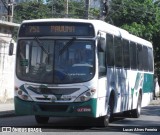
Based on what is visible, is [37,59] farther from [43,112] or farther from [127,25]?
[127,25]

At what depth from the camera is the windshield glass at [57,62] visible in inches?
579

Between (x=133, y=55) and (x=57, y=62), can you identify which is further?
(x=133, y=55)

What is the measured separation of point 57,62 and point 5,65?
13481 millimetres

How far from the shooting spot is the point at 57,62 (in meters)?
14.8

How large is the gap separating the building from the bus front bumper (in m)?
12.7

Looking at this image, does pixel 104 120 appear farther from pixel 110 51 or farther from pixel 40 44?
pixel 40 44

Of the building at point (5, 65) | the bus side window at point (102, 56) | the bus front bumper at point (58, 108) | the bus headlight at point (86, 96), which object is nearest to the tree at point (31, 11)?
the building at point (5, 65)

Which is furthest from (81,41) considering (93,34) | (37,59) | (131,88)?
(131,88)

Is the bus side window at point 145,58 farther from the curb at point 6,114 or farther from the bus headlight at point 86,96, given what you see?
the bus headlight at point 86,96

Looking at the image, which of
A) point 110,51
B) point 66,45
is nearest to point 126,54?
point 110,51

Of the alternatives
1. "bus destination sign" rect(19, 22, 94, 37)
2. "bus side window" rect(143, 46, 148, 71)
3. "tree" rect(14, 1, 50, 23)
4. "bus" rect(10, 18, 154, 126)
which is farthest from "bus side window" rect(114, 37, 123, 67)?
"tree" rect(14, 1, 50, 23)

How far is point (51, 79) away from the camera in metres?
14.7

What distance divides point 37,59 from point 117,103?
12.7ft

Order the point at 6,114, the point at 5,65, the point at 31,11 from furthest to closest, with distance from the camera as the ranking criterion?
the point at 31,11, the point at 5,65, the point at 6,114
